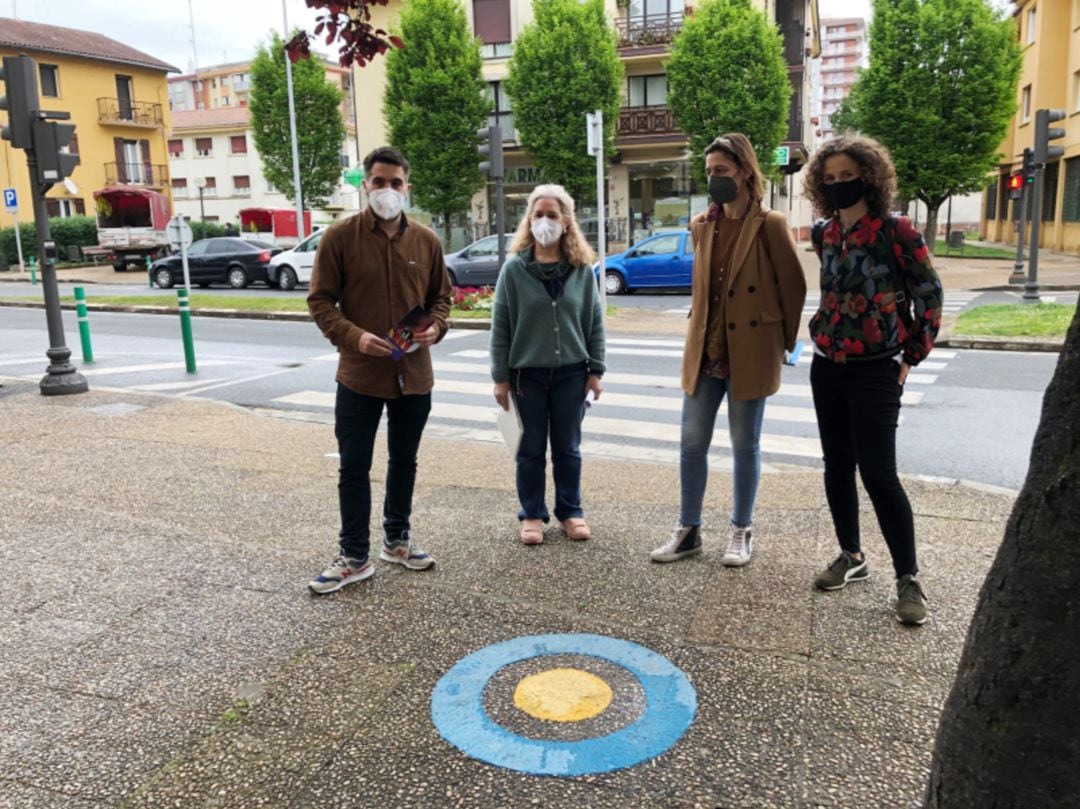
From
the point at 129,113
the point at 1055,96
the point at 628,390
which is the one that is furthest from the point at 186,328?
the point at 129,113

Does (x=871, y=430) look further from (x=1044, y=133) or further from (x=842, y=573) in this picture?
(x=1044, y=133)

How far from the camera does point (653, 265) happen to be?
21.8 meters

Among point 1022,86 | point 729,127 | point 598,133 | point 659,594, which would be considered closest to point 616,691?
point 659,594

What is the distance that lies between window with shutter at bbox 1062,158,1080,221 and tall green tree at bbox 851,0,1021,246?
2.89 m

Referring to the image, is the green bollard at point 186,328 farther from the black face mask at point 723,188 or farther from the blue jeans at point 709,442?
the black face mask at point 723,188

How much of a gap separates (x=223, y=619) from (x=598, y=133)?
1160 cm

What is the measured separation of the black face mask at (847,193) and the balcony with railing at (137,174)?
48954 mm

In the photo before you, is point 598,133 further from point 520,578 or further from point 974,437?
point 520,578

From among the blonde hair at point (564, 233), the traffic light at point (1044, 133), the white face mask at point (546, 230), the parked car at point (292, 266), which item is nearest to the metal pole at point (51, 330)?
the blonde hair at point (564, 233)

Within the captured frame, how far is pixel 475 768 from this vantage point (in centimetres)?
269

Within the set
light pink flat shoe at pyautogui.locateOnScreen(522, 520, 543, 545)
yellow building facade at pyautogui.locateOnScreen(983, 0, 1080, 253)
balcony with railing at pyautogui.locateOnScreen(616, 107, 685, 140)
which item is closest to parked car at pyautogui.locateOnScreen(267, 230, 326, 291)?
balcony with railing at pyautogui.locateOnScreen(616, 107, 685, 140)

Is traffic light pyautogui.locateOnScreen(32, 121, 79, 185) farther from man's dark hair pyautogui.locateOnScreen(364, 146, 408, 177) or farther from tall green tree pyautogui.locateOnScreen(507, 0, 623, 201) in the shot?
tall green tree pyautogui.locateOnScreen(507, 0, 623, 201)

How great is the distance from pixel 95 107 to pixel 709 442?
165ft

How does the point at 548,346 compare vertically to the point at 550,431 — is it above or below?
above
